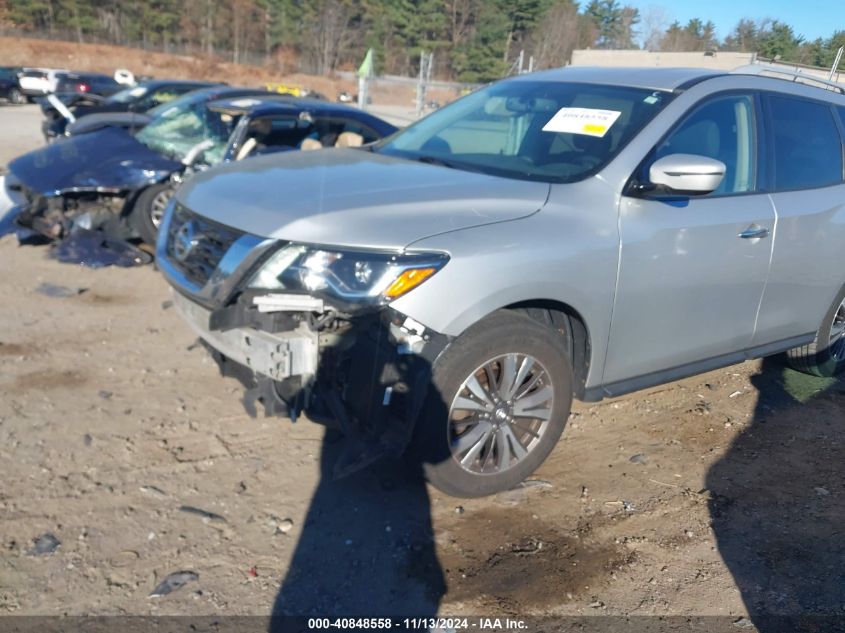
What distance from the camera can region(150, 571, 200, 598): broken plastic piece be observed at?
8.89ft

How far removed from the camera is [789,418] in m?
4.68

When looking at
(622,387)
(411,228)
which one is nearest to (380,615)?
(411,228)

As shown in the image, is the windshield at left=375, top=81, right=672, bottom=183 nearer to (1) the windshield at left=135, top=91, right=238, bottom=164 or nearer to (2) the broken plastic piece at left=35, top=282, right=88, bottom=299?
(2) the broken plastic piece at left=35, top=282, right=88, bottom=299

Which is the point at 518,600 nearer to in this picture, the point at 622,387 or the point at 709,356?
the point at 622,387

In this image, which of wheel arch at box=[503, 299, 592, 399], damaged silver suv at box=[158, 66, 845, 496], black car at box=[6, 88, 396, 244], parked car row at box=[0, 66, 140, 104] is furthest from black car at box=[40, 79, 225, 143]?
parked car row at box=[0, 66, 140, 104]

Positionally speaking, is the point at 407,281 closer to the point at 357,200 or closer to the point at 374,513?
the point at 357,200

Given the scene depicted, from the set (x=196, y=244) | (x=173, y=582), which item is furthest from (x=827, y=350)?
(x=173, y=582)

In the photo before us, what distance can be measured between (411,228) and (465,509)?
1.36 metres

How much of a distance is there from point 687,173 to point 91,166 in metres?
5.71

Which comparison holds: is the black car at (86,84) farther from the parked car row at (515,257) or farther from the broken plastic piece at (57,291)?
the parked car row at (515,257)

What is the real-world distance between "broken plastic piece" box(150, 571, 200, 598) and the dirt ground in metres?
0.02

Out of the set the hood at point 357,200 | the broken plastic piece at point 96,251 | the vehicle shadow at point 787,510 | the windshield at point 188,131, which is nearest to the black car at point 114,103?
the windshield at point 188,131

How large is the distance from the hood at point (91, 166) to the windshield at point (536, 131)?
3424 mm

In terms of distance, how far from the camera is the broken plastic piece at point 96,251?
6723 mm
